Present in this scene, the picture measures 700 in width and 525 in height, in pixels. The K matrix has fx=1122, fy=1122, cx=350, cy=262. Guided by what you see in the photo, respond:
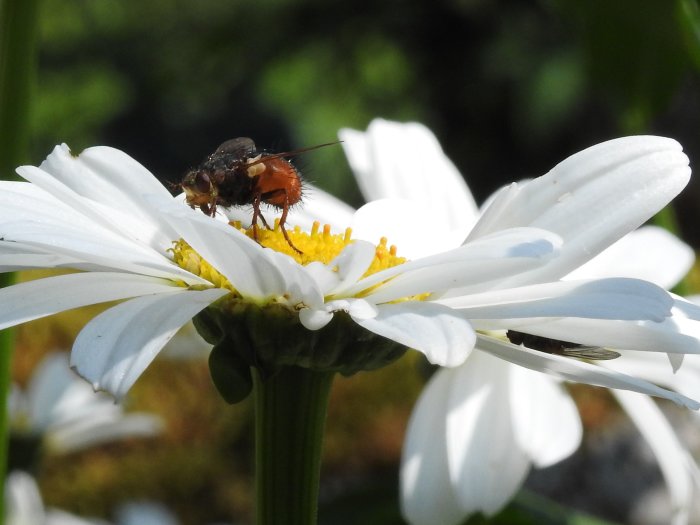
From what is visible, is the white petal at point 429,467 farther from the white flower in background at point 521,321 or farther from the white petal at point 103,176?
the white petal at point 103,176

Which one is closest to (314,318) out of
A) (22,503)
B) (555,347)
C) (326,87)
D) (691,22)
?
(555,347)

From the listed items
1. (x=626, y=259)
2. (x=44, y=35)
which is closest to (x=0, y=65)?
(x=626, y=259)

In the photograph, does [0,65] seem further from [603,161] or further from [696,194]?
[696,194]

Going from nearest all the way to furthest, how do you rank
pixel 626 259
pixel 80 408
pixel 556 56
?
1. pixel 626 259
2. pixel 80 408
3. pixel 556 56

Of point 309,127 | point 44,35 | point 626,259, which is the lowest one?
point 626,259

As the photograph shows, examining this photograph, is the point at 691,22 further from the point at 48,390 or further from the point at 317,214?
the point at 48,390

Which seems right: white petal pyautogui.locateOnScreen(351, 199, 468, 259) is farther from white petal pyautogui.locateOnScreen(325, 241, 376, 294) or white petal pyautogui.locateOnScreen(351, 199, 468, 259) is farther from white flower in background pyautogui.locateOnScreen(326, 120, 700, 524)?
white petal pyautogui.locateOnScreen(325, 241, 376, 294)
